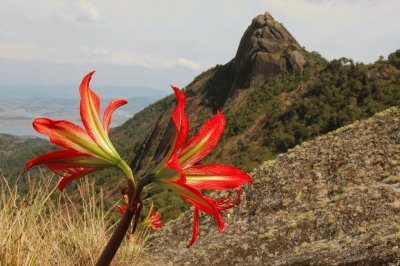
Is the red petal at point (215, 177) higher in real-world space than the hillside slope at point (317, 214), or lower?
higher

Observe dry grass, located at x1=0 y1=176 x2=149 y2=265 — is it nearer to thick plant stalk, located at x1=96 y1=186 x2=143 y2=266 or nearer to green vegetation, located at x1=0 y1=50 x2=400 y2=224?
thick plant stalk, located at x1=96 y1=186 x2=143 y2=266

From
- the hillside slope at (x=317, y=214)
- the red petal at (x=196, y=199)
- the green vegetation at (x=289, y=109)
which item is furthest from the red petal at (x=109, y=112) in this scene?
the green vegetation at (x=289, y=109)

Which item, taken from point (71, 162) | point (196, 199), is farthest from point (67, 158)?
point (196, 199)

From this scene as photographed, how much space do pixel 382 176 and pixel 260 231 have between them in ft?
6.42

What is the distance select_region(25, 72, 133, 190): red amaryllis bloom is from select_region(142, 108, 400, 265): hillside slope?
261 cm

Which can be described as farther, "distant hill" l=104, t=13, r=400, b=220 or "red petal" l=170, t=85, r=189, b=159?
"distant hill" l=104, t=13, r=400, b=220

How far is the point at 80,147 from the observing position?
49.0 inches

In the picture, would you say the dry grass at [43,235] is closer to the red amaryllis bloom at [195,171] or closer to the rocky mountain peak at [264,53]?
the red amaryllis bloom at [195,171]

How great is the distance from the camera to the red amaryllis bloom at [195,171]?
114 cm

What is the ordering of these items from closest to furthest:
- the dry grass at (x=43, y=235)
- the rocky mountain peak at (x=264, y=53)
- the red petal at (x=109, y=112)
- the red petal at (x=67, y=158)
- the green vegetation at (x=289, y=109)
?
the red petal at (x=67, y=158) < the red petal at (x=109, y=112) < the dry grass at (x=43, y=235) < the green vegetation at (x=289, y=109) < the rocky mountain peak at (x=264, y=53)

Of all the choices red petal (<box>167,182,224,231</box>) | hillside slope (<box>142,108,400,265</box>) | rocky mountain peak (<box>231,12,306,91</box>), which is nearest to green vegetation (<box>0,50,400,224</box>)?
rocky mountain peak (<box>231,12,306,91</box>)

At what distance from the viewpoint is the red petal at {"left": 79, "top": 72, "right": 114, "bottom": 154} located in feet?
4.21

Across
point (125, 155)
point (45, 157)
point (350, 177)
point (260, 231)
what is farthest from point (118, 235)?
point (125, 155)

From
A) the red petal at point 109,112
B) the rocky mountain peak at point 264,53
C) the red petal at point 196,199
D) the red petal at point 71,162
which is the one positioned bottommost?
the red petal at point 196,199
